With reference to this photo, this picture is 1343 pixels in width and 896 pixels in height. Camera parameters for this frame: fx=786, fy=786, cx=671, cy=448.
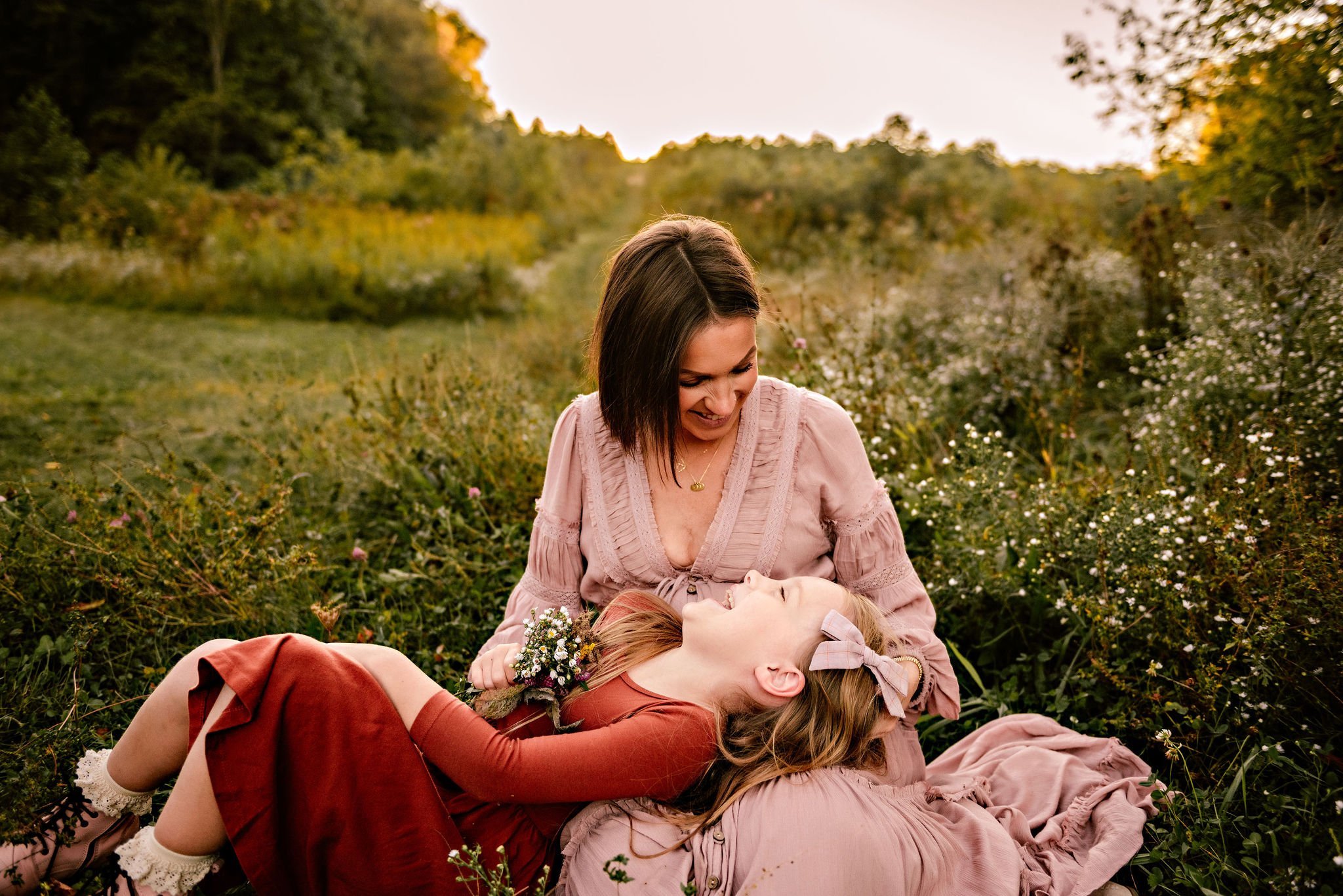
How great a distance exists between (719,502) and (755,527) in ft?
0.47

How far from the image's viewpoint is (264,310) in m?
8.98

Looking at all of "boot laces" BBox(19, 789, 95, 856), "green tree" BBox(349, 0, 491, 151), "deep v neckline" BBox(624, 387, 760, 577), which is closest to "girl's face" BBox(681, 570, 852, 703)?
"deep v neckline" BBox(624, 387, 760, 577)

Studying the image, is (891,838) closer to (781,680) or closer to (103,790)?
(781,680)

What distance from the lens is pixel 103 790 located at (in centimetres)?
198

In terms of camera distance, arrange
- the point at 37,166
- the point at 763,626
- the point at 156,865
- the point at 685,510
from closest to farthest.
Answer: the point at 156,865 < the point at 763,626 < the point at 685,510 < the point at 37,166

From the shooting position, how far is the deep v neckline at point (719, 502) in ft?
8.03

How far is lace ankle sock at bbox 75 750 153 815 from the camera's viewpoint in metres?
1.98

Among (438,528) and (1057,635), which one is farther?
(438,528)

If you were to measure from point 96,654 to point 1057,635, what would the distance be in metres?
3.62

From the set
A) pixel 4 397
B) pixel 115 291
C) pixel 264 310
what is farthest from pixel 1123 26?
pixel 115 291

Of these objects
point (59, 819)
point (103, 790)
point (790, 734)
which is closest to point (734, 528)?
point (790, 734)

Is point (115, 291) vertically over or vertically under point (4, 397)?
over

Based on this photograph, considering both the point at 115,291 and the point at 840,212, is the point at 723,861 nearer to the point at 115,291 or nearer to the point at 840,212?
the point at 115,291

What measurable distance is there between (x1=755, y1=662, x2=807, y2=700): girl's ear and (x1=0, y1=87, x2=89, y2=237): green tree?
39.3ft
